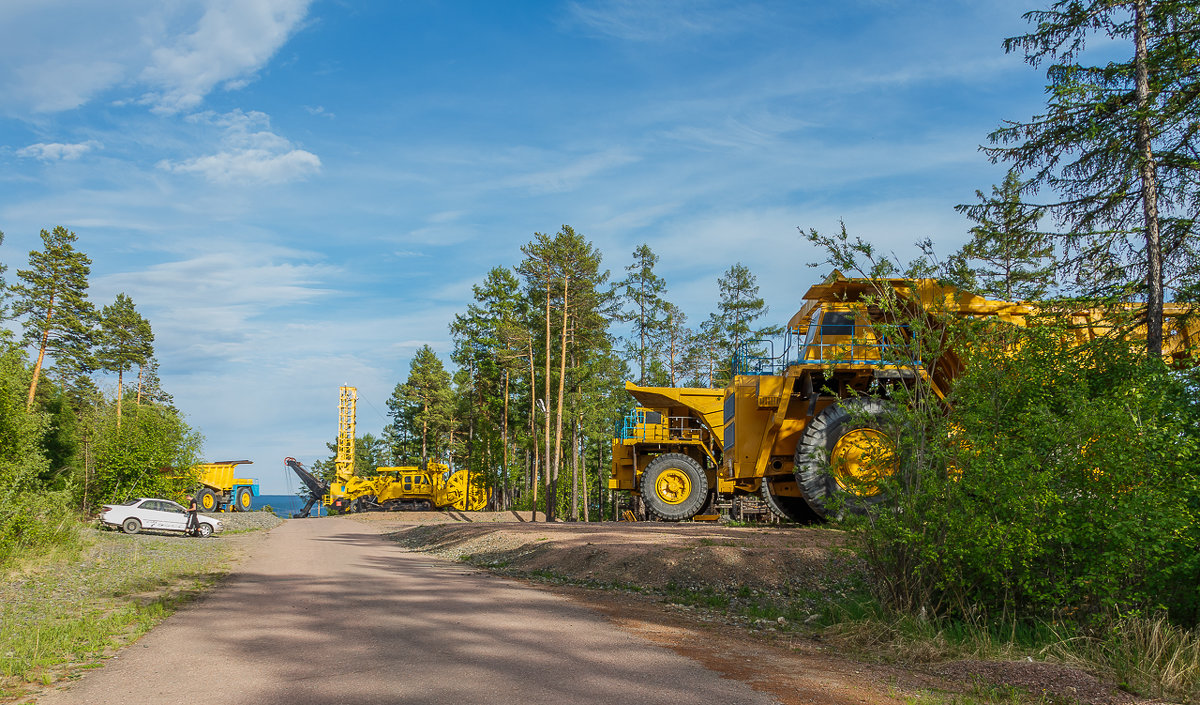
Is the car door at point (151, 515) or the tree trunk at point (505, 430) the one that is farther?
the tree trunk at point (505, 430)

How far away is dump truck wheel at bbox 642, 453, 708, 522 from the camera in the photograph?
23.2m

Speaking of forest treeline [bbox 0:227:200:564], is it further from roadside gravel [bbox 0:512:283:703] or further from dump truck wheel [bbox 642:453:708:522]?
dump truck wheel [bbox 642:453:708:522]

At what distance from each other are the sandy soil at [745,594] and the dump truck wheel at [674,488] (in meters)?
4.16

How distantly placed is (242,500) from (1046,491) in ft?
199

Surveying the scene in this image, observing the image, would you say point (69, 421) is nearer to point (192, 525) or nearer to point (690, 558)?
point (192, 525)

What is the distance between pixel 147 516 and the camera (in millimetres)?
27719

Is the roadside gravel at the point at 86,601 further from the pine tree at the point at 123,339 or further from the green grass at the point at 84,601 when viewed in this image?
the pine tree at the point at 123,339

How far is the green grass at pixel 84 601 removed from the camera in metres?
7.20

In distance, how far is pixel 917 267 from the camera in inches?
364

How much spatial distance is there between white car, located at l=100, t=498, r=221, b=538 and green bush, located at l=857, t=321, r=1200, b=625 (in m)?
27.2

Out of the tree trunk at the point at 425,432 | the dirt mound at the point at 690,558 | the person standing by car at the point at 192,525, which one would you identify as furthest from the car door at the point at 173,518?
the tree trunk at the point at 425,432

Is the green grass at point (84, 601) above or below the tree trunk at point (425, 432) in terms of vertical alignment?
below

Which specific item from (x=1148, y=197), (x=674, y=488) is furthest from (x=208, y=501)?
(x=1148, y=197)

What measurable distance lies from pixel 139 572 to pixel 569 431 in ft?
120
